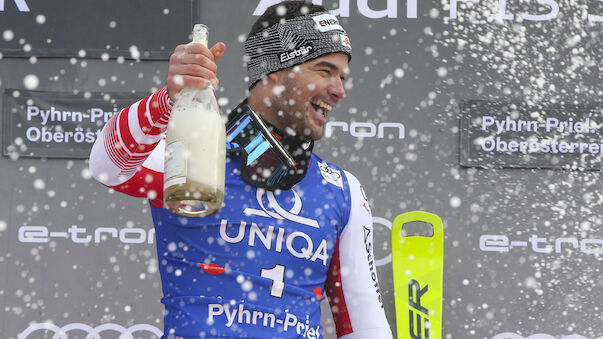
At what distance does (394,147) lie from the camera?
14.5ft

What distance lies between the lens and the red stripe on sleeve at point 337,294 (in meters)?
1.88

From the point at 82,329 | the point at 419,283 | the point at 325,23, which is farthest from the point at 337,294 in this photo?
the point at 82,329

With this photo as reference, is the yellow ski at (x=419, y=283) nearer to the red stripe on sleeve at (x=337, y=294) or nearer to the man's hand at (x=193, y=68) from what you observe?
the red stripe on sleeve at (x=337, y=294)

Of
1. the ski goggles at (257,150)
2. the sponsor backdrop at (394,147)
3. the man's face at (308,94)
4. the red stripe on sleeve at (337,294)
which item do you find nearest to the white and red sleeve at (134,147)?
the ski goggles at (257,150)

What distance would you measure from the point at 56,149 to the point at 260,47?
2706 mm

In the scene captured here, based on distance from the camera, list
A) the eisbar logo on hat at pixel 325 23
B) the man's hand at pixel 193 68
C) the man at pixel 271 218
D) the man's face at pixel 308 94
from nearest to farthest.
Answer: the man's hand at pixel 193 68 < the man at pixel 271 218 < the man's face at pixel 308 94 < the eisbar logo on hat at pixel 325 23

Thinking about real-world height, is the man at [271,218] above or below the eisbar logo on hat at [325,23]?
below

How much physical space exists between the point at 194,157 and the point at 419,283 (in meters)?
3.12

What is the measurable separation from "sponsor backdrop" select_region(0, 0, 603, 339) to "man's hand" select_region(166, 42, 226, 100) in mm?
3082

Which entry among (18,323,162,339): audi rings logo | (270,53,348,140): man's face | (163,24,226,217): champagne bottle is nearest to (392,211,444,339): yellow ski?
(18,323,162,339): audi rings logo

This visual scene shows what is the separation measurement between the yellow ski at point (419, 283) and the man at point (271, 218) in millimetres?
2411

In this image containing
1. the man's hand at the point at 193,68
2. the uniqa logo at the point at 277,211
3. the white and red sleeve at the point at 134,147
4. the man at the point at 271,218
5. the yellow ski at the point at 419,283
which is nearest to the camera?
the man's hand at the point at 193,68

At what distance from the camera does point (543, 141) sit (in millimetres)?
4426

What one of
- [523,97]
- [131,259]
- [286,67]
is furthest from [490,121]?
[286,67]
